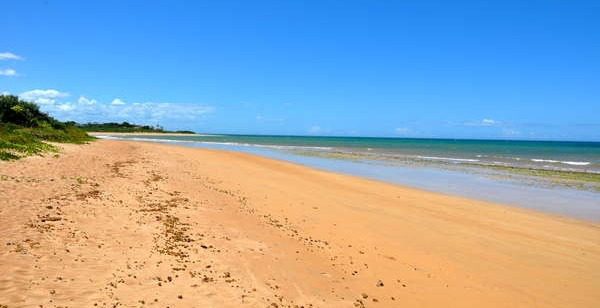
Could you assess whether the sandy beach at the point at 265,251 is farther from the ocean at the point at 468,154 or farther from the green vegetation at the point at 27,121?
the ocean at the point at 468,154

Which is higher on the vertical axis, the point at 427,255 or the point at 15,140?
the point at 15,140

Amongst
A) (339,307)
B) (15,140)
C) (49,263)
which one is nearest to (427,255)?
(339,307)

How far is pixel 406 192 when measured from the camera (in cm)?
1925

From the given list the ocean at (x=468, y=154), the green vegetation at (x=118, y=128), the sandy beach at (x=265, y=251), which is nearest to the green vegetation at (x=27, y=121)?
the sandy beach at (x=265, y=251)

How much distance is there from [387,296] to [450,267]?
7.70 ft

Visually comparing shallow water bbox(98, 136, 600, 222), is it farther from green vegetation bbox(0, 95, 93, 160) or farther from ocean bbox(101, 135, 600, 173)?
green vegetation bbox(0, 95, 93, 160)

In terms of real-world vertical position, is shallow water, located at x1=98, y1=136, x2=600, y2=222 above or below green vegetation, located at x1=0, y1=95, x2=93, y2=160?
below

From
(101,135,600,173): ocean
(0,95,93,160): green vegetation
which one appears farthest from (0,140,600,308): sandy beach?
(101,135,600,173): ocean

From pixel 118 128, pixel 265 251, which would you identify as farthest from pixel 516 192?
pixel 118 128

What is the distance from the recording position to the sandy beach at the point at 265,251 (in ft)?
21.1

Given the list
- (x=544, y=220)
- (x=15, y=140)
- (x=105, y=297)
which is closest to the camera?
(x=105, y=297)

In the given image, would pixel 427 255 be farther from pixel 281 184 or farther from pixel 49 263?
pixel 281 184

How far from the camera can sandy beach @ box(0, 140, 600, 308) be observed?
253 inches

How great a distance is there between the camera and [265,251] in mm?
8766
